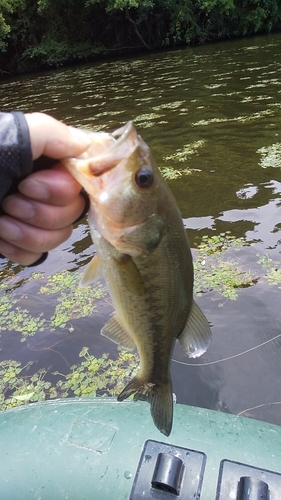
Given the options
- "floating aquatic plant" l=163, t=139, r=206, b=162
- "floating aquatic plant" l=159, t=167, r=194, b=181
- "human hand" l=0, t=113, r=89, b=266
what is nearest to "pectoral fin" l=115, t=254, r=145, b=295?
"human hand" l=0, t=113, r=89, b=266

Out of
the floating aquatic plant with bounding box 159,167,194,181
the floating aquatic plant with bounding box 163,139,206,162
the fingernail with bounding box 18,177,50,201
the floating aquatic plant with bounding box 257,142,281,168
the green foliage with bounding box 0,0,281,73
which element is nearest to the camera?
the fingernail with bounding box 18,177,50,201

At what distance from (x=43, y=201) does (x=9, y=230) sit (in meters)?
0.20

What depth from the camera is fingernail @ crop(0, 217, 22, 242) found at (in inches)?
68.0

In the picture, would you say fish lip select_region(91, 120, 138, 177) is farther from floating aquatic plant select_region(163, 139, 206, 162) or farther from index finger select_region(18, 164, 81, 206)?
floating aquatic plant select_region(163, 139, 206, 162)

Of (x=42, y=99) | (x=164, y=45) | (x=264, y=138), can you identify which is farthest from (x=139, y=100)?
(x=164, y=45)

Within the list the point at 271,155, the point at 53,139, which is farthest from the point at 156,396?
the point at 271,155

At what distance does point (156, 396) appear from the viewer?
193 centimetres

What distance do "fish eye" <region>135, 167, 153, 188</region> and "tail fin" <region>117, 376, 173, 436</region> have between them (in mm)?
931

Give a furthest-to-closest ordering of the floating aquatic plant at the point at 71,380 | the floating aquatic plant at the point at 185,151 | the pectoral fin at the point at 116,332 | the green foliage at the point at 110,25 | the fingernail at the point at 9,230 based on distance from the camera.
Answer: the green foliage at the point at 110,25 < the floating aquatic plant at the point at 185,151 < the floating aquatic plant at the point at 71,380 < the pectoral fin at the point at 116,332 < the fingernail at the point at 9,230

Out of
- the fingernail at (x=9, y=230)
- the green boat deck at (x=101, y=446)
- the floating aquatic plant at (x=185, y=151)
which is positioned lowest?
the floating aquatic plant at (x=185, y=151)

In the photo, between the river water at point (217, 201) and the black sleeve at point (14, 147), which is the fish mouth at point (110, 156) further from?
the river water at point (217, 201)

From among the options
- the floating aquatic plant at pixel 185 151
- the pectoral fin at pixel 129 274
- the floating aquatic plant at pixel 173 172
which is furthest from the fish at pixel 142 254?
the floating aquatic plant at pixel 185 151

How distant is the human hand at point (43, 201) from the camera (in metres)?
1.53

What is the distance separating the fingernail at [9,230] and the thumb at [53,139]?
32cm
